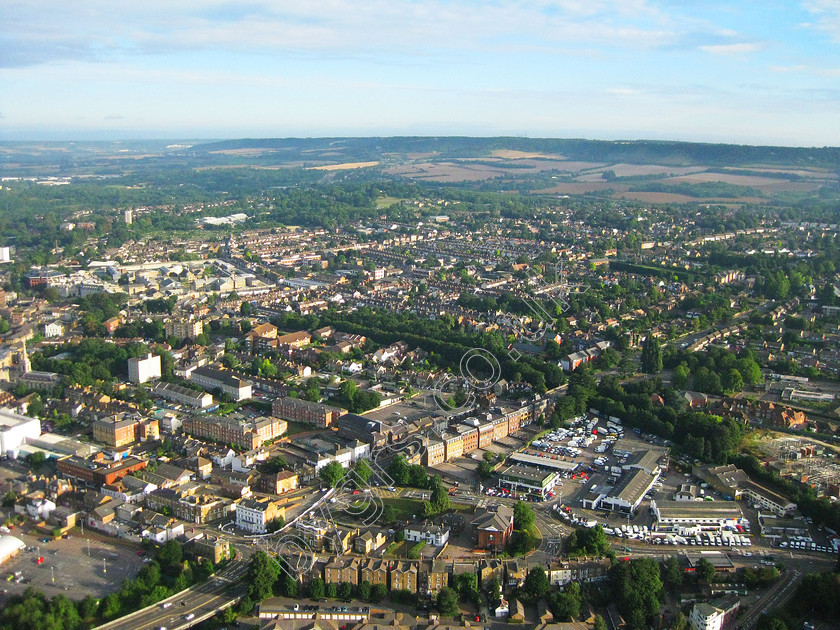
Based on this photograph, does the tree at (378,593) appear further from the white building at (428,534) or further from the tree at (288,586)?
the white building at (428,534)

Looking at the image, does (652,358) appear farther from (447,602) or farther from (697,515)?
(447,602)

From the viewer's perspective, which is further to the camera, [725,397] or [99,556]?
[725,397]

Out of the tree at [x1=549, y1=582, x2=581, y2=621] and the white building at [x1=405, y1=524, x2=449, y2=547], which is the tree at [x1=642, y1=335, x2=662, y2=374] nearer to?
the white building at [x1=405, y1=524, x2=449, y2=547]

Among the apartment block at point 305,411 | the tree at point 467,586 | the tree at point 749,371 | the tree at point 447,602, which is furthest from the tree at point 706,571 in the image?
the tree at point 749,371

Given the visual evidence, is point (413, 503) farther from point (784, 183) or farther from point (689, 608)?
point (784, 183)

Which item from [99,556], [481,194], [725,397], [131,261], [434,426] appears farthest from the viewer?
[481,194]

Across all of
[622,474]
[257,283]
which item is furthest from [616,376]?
[257,283]

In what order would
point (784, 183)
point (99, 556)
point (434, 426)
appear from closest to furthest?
point (99, 556) < point (434, 426) < point (784, 183)

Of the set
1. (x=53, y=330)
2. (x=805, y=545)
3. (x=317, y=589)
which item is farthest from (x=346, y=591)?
(x=53, y=330)
